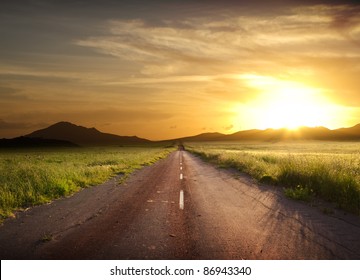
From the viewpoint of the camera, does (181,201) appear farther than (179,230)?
Yes

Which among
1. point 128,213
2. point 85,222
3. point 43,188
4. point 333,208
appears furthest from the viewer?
point 43,188

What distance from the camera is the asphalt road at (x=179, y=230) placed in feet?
19.4

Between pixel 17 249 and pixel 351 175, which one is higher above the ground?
pixel 351 175

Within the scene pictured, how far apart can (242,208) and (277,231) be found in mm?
2593

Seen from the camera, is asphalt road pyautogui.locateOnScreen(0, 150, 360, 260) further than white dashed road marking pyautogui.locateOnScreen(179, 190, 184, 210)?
No

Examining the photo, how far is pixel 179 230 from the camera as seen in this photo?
7352mm

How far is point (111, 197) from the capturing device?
12.0m

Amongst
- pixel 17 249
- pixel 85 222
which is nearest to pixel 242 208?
pixel 85 222

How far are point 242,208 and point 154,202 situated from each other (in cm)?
318

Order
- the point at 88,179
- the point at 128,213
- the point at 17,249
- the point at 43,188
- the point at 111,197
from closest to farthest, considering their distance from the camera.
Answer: the point at 17,249 < the point at 128,213 < the point at 111,197 < the point at 43,188 < the point at 88,179

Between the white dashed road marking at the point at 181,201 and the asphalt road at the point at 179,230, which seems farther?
the white dashed road marking at the point at 181,201

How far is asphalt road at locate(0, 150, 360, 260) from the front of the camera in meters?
5.92

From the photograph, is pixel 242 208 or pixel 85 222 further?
pixel 242 208

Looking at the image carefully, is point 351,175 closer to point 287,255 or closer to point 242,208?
point 242,208
